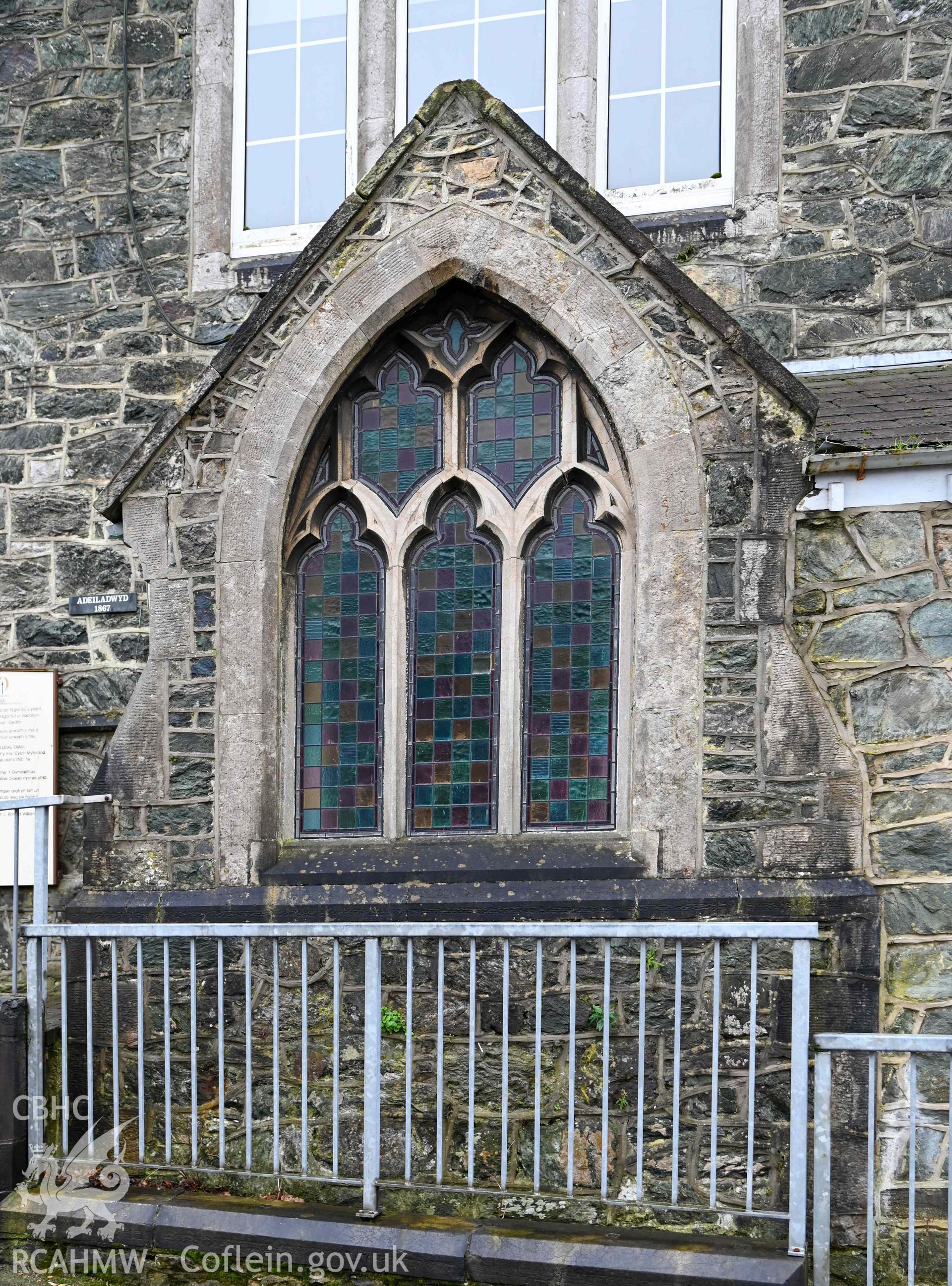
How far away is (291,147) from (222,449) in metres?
2.52

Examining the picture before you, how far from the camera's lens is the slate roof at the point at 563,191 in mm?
6430

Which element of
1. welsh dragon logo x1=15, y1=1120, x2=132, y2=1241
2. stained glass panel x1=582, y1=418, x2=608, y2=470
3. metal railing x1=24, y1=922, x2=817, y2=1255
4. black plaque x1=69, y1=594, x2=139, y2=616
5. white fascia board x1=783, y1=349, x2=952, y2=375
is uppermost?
white fascia board x1=783, y1=349, x2=952, y2=375

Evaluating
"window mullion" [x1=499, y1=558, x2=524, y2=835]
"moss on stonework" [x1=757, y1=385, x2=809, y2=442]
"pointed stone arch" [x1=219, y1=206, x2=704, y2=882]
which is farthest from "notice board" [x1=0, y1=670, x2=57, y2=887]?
"moss on stonework" [x1=757, y1=385, x2=809, y2=442]

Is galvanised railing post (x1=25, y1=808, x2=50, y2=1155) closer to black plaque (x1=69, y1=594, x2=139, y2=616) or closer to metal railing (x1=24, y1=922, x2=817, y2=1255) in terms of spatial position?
metal railing (x1=24, y1=922, x2=817, y2=1255)

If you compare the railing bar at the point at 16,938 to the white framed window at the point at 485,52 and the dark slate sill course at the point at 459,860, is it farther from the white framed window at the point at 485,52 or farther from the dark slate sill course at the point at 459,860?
the white framed window at the point at 485,52

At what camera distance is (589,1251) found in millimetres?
5246

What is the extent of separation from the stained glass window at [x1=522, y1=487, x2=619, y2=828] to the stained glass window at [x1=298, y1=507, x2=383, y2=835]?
76 centimetres

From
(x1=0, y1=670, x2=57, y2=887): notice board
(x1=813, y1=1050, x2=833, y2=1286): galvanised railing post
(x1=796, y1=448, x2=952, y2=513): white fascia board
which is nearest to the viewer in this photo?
(x1=813, y1=1050, x2=833, y2=1286): galvanised railing post

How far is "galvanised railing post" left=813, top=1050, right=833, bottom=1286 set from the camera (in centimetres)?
490

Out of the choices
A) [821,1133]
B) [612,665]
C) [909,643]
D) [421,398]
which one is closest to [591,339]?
[421,398]

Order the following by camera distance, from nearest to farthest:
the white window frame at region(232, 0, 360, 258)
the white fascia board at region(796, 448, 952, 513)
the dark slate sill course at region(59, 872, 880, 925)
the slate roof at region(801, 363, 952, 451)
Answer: the dark slate sill course at region(59, 872, 880, 925), the white fascia board at region(796, 448, 952, 513), the slate roof at region(801, 363, 952, 451), the white window frame at region(232, 0, 360, 258)

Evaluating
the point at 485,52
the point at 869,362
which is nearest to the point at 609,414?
the point at 869,362

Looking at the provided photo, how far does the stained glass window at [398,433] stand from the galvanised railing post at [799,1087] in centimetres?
325

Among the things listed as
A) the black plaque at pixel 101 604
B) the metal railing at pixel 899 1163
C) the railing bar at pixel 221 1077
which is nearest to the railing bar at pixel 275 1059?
the railing bar at pixel 221 1077
